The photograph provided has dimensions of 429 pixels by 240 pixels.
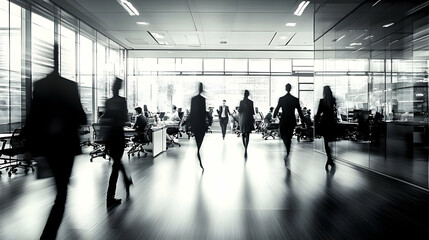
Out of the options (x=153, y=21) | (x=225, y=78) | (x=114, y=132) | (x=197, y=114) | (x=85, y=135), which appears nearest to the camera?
(x=114, y=132)

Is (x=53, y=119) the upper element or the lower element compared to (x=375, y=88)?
lower

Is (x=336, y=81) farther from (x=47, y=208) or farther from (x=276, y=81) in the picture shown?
(x=276, y=81)

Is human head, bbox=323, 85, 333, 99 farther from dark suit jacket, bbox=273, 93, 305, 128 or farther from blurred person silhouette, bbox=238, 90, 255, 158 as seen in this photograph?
blurred person silhouette, bbox=238, 90, 255, 158

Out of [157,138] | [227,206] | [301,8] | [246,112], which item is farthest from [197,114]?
[301,8]

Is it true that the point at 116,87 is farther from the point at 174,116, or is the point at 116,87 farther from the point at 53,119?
the point at 174,116

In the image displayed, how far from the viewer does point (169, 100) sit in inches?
727

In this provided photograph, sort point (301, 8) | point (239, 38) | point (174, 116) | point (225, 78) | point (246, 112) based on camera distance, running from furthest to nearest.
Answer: point (225, 78), point (174, 116), point (239, 38), point (301, 8), point (246, 112)

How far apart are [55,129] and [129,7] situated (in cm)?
661

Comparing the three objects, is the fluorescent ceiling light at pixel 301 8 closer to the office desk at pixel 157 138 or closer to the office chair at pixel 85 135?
the office desk at pixel 157 138

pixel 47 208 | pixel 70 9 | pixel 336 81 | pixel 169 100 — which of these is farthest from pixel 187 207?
pixel 169 100

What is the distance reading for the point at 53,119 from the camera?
2.39m

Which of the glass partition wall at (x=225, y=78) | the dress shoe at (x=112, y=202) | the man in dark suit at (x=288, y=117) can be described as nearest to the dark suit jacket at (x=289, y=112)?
the man in dark suit at (x=288, y=117)

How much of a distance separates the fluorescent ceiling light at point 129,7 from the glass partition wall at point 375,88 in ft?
17.3

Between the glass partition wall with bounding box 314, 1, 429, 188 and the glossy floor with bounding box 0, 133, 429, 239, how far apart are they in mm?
1190
